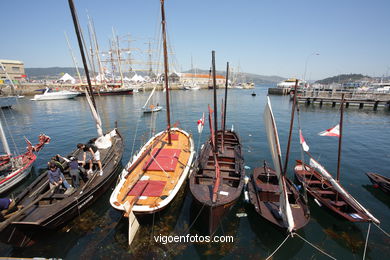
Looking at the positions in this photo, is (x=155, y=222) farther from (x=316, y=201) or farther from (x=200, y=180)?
(x=316, y=201)

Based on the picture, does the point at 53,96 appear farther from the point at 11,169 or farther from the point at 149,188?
the point at 149,188

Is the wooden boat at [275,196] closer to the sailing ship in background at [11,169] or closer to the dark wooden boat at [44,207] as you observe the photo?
the dark wooden boat at [44,207]

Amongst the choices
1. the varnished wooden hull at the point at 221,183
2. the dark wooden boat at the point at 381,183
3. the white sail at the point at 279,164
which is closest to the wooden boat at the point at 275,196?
the white sail at the point at 279,164

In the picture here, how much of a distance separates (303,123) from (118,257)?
137 ft

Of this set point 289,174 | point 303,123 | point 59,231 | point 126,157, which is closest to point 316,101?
point 303,123

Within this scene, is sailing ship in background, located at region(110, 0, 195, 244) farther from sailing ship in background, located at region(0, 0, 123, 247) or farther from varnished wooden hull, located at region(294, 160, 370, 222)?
varnished wooden hull, located at region(294, 160, 370, 222)

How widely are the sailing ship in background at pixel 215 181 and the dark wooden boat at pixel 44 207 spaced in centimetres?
696

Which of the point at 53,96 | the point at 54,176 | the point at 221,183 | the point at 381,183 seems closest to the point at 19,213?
the point at 54,176

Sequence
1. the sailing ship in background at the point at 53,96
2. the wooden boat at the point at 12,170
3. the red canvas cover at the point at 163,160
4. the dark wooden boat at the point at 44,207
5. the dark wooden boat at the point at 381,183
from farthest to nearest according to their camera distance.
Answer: the sailing ship in background at the point at 53,96 → the wooden boat at the point at 12,170 → the dark wooden boat at the point at 381,183 → the red canvas cover at the point at 163,160 → the dark wooden boat at the point at 44,207

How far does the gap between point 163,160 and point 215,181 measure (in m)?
5.15

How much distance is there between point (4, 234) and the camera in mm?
8469

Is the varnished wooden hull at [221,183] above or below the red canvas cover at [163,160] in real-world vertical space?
below

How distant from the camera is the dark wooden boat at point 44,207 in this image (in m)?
8.92

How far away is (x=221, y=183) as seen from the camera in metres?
12.3
